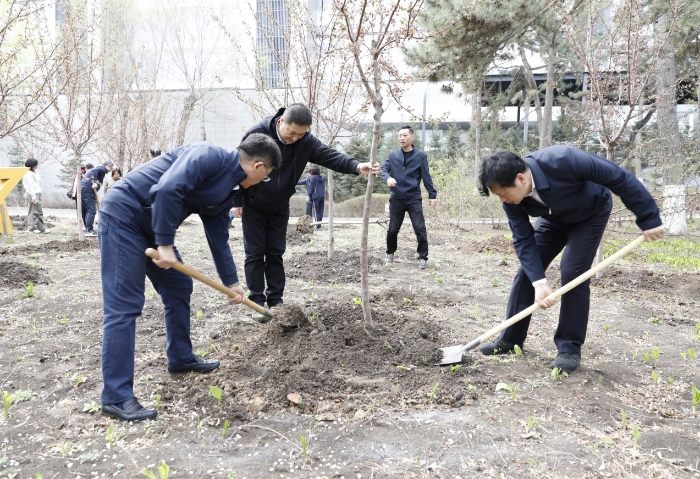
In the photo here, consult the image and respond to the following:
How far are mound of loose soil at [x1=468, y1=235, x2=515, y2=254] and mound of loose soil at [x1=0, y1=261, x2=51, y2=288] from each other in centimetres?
673

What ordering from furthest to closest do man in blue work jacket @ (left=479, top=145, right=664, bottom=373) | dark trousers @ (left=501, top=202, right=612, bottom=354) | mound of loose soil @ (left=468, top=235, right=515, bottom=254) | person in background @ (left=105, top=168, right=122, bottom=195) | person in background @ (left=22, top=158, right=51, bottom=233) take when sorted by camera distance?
person in background @ (left=22, top=158, right=51, bottom=233)
person in background @ (left=105, top=168, right=122, bottom=195)
mound of loose soil @ (left=468, top=235, right=515, bottom=254)
dark trousers @ (left=501, top=202, right=612, bottom=354)
man in blue work jacket @ (left=479, top=145, right=664, bottom=373)

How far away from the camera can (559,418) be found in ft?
9.14

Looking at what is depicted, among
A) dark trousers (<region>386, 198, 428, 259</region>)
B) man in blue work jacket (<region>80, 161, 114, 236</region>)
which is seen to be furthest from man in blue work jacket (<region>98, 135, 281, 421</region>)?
man in blue work jacket (<region>80, 161, 114, 236</region>)

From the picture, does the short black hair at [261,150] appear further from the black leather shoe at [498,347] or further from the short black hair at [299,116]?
the black leather shoe at [498,347]

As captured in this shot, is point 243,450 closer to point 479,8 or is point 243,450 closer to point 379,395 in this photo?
point 379,395

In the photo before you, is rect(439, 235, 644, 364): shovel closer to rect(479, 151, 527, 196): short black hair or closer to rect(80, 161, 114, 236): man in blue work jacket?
rect(479, 151, 527, 196): short black hair

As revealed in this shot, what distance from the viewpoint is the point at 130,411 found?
108 inches

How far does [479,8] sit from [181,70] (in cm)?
1628

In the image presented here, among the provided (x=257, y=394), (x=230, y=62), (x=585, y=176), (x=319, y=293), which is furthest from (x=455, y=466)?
(x=230, y=62)

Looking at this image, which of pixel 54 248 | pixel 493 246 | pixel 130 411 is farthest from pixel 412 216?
pixel 54 248

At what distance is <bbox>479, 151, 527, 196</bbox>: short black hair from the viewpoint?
298 centimetres

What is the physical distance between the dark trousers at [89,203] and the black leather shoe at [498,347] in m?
10.5

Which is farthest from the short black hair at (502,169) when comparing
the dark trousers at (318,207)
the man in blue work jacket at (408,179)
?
the dark trousers at (318,207)

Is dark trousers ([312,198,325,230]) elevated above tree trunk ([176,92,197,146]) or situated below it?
below
